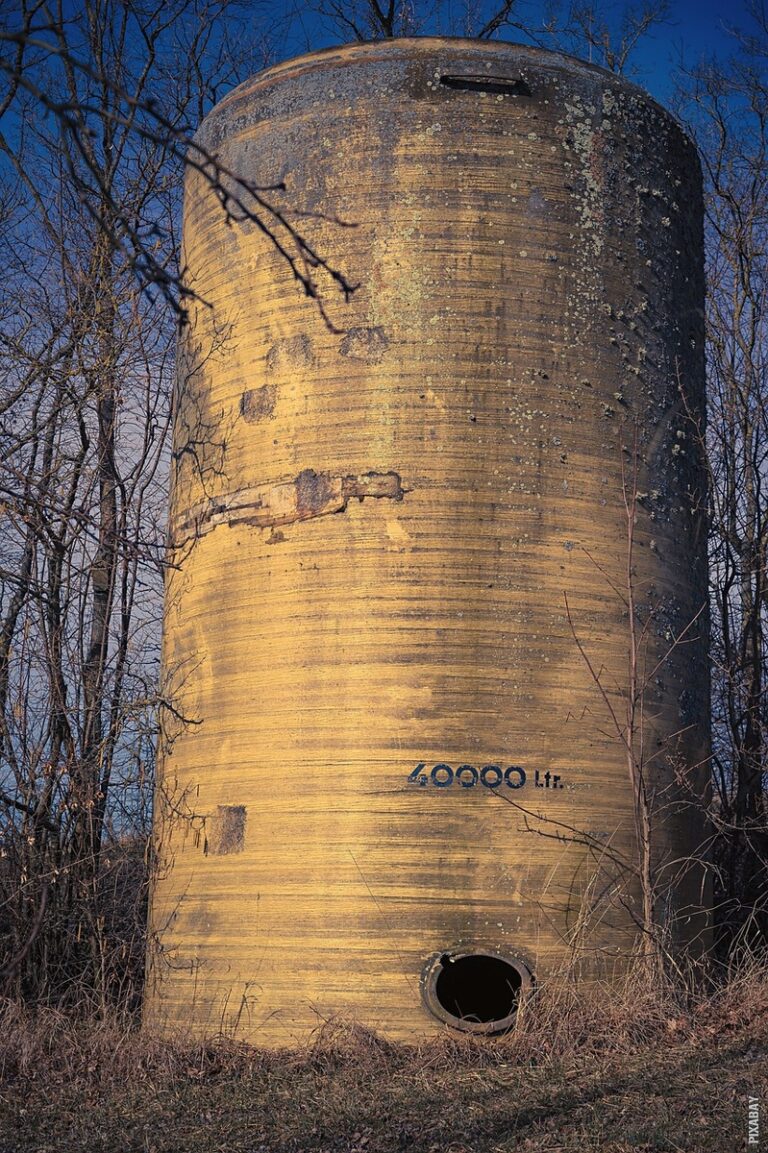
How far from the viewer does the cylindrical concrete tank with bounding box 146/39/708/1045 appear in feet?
24.7

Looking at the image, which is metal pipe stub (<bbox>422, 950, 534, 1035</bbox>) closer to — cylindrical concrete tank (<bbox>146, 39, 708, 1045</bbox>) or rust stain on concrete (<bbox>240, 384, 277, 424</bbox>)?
cylindrical concrete tank (<bbox>146, 39, 708, 1045</bbox>)

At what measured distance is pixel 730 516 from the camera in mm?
14547

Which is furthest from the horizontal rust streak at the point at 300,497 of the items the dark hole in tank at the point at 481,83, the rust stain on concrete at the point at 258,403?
the dark hole in tank at the point at 481,83

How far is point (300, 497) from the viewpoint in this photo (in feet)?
26.7

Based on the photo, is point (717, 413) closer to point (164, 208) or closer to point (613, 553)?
point (164, 208)

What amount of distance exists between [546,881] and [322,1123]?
2.06 m

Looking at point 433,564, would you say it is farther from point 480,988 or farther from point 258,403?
point 480,988

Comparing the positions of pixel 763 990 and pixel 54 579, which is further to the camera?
pixel 54 579

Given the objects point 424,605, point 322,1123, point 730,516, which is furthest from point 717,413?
point 322,1123

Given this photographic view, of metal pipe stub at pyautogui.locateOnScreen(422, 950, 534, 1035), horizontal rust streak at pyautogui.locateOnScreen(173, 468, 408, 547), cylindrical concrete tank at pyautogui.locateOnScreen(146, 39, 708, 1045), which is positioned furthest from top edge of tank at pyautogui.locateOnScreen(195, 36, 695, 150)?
metal pipe stub at pyautogui.locateOnScreen(422, 950, 534, 1035)

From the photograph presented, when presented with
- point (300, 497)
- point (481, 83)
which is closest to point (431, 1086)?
point (300, 497)

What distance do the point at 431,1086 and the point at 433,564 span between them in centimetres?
288

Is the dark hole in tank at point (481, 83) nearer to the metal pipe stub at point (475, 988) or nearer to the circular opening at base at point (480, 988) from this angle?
the metal pipe stub at point (475, 988)

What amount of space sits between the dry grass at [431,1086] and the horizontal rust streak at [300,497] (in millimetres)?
2972
